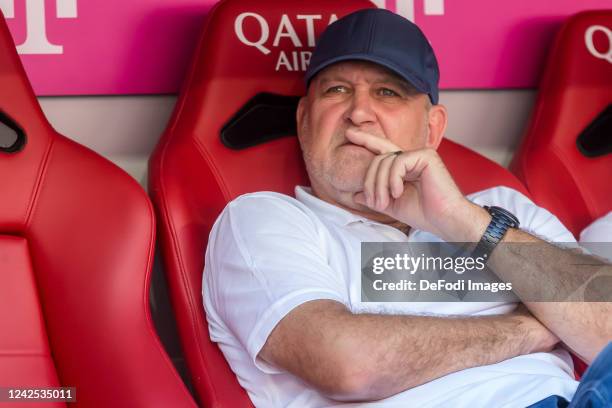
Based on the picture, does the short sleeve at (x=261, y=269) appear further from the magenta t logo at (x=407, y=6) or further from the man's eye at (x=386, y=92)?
the magenta t logo at (x=407, y=6)

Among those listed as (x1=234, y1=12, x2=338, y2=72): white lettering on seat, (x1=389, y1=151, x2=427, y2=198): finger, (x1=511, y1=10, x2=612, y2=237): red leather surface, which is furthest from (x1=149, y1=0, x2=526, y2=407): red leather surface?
(x1=389, y1=151, x2=427, y2=198): finger

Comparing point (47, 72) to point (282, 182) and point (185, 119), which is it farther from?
point (282, 182)

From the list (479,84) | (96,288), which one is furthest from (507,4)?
(96,288)

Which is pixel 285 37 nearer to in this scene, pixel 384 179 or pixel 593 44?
pixel 384 179

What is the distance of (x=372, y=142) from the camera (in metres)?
1.66

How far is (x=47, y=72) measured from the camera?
2.03m

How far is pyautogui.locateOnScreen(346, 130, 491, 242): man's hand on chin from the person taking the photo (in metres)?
1.59

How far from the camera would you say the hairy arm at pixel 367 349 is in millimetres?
1397

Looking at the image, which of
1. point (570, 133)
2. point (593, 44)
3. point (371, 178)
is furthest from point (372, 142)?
point (593, 44)

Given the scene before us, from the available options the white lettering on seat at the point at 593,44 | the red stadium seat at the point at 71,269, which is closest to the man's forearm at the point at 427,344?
the red stadium seat at the point at 71,269

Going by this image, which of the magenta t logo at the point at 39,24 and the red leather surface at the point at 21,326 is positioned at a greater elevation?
the magenta t logo at the point at 39,24

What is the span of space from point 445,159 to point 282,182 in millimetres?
331

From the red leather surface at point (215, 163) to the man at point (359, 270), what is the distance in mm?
45

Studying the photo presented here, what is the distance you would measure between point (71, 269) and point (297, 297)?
0.38m
